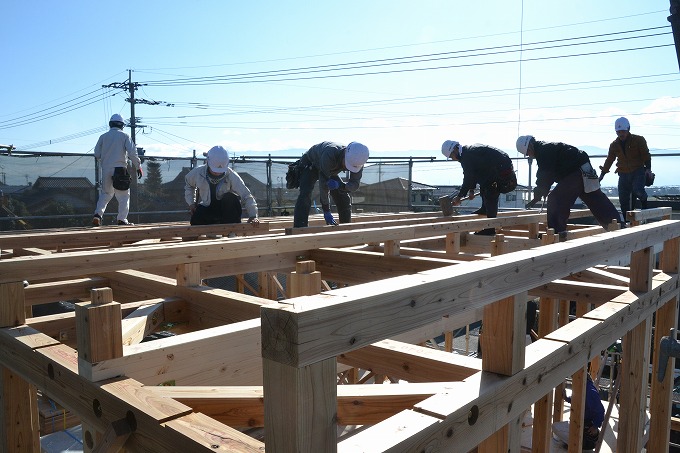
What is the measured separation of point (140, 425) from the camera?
1.88 meters

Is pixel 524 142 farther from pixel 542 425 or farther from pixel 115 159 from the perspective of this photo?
pixel 115 159

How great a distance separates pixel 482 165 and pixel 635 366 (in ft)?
15.2

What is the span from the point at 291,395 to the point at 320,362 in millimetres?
104

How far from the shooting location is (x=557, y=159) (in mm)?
6957

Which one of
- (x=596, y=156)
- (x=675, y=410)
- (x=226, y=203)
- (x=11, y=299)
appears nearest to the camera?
(x=11, y=299)

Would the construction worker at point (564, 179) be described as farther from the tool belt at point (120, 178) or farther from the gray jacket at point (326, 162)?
the tool belt at point (120, 178)

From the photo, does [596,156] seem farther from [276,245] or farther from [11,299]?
[11,299]

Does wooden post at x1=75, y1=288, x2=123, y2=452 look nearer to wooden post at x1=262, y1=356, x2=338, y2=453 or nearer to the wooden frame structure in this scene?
the wooden frame structure

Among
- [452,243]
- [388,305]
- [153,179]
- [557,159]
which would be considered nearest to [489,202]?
[557,159]

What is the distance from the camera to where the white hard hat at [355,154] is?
21.1ft

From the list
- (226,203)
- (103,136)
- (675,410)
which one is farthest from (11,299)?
(675,410)

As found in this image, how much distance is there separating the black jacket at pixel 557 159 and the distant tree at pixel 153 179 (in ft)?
31.0

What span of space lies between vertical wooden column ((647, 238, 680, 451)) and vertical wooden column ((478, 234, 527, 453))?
258 cm

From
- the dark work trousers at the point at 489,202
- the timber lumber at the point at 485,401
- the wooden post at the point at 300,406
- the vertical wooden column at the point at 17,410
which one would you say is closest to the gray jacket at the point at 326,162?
the dark work trousers at the point at 489,202
